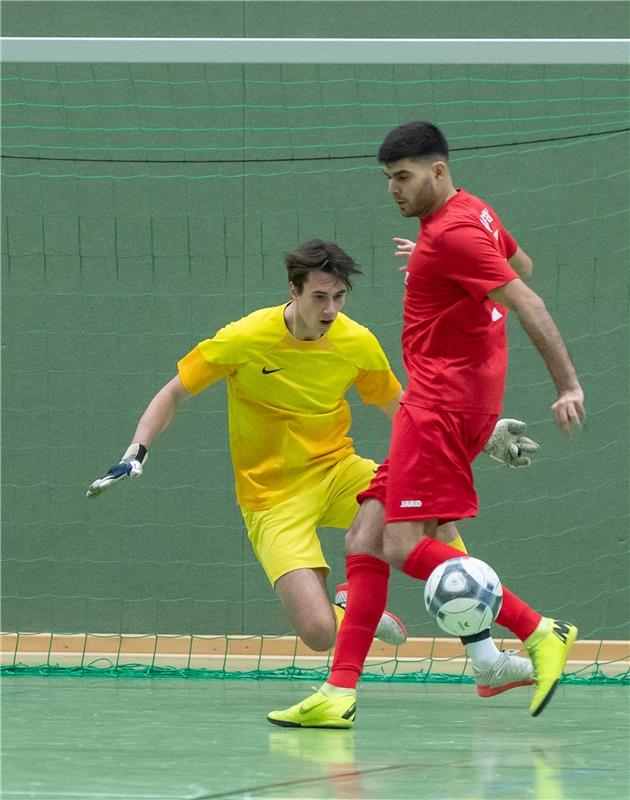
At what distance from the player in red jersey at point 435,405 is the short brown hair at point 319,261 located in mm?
593

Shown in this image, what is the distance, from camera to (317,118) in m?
7.92

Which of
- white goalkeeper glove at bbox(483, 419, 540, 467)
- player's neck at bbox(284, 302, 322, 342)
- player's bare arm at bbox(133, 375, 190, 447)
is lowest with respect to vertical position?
white goalkeeper glove at bbox(483, 419, 540, 467)

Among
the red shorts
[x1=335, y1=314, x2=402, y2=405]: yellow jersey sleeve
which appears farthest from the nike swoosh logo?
[x1=335, y1=314, x2=402, y2=405]: yellow jersey sleeve

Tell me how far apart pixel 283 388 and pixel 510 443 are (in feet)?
3.89

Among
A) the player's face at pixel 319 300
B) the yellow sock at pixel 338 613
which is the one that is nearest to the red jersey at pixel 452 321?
the player's face at pixel 319 300

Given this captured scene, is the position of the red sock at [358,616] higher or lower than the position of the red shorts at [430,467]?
lower

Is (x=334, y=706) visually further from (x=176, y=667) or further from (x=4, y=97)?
(x=4, y=97)

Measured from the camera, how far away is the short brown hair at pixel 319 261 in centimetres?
515

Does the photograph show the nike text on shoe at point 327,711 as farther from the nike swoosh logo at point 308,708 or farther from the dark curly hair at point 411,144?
the dark curly hair at point 411,144

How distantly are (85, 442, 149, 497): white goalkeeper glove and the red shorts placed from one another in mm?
933

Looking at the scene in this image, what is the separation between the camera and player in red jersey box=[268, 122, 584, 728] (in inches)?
173

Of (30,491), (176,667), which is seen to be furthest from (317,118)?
(176,667)

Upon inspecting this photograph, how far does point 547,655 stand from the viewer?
4328mm

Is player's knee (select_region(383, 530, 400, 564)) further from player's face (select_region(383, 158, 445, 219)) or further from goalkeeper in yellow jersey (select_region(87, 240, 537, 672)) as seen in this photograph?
player's face (select_region(383, 158, 445, 219))
